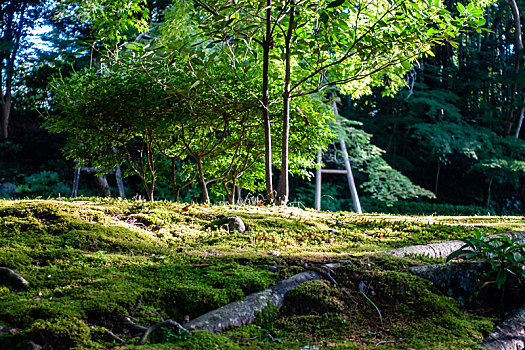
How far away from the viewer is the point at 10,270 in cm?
261

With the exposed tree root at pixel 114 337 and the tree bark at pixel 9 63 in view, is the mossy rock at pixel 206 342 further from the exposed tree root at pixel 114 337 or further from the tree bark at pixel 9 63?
the tree bark at pixel 9 63

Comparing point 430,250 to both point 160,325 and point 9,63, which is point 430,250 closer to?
point 160,325

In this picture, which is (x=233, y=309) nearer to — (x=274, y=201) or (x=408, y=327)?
(x=408, y=327)

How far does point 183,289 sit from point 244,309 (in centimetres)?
42

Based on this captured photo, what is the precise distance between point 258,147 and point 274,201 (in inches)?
56.9

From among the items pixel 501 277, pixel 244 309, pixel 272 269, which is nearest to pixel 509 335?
Result: pixel 501 277

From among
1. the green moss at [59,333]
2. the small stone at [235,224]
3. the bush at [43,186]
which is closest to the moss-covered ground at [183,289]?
the green moss at [59,333]

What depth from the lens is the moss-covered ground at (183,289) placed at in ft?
7.39

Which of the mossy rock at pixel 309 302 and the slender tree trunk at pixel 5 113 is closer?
the mossy rock at pixel 309 302

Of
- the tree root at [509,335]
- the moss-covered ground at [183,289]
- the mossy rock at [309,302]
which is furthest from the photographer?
the mossy rock at [309,302]

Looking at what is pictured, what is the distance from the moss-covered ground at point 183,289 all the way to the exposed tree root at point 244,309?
0.21 feet

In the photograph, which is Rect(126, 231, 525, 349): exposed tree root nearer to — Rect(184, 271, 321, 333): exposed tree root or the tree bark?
Rect(184, 271, 321, 333): exposed tree root

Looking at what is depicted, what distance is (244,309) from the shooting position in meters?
2.65

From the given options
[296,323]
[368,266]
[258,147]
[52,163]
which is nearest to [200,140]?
[258,147]
